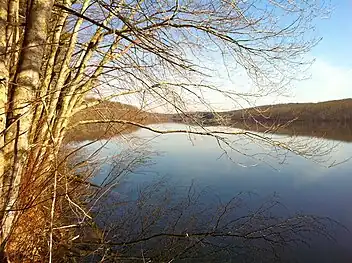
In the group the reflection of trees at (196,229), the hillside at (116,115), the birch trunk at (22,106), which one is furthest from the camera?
the reflection of trees at (196,229)

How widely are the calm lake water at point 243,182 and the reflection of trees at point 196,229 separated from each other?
0.19ft

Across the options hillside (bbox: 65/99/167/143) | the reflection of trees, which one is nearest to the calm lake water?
the reflection of trees

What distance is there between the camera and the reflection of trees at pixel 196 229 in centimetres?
409

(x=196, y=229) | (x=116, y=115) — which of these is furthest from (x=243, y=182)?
(x=116, y=115)

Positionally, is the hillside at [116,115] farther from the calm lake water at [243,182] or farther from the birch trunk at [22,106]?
the birch trunk at [22,106]

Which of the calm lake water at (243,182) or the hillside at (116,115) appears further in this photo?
the calm lake water at (243,182)

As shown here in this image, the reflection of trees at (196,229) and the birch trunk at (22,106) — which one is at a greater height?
the birch trunk at (22,106)

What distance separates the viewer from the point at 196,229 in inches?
193

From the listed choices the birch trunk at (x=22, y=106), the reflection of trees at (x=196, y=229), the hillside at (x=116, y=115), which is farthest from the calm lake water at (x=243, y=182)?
the birch trunk at (x=22, y=106)

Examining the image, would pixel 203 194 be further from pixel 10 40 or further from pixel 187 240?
pixel 10 40

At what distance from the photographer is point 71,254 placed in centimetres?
316

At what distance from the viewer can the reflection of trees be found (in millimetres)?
4086

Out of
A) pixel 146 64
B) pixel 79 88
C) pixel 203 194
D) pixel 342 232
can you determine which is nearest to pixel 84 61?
pixel 79 88

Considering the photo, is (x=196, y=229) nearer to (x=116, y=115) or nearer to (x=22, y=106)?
(x=116, y=115)
